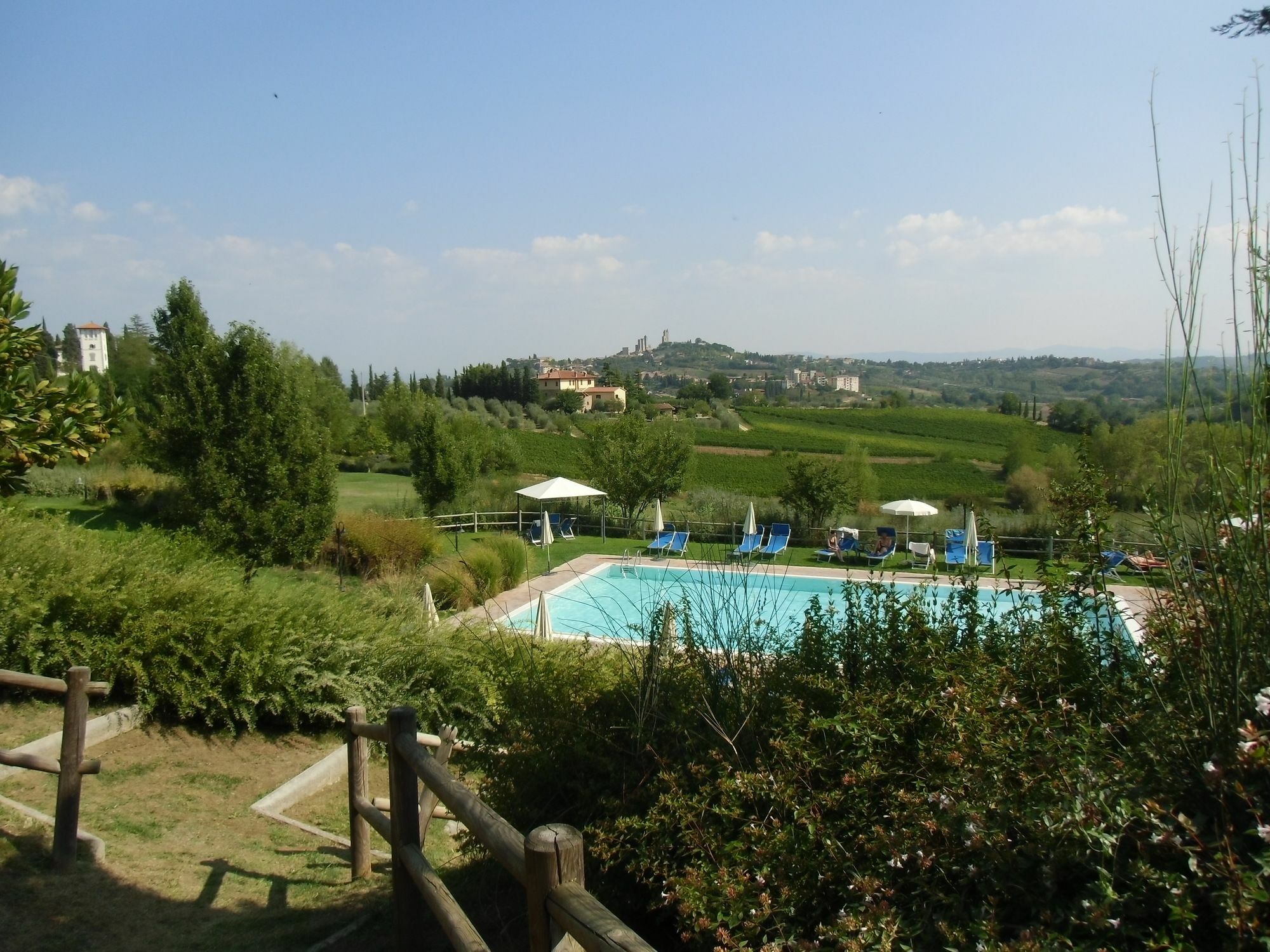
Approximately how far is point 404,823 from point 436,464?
1832 centimetres

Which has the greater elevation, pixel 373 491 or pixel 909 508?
pixel 909 508

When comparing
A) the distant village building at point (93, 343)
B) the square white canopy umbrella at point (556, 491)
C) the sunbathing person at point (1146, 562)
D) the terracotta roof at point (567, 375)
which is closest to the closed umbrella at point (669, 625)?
the sunbathing person at point (1146, 562)

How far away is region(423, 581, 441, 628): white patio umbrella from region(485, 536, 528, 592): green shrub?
401 centimetres

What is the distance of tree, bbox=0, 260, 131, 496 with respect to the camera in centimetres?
556

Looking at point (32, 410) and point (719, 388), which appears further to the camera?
point (719, 388)

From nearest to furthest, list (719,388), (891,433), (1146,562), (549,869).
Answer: (549,869) → (1146,562) → (891,433) → (719,388)

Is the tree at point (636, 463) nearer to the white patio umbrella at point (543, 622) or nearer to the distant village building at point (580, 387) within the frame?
the white patio umbrella at point (543, 622)

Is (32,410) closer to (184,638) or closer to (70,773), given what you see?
(184,638)

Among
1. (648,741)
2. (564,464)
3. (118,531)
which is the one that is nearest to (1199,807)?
(648,741)

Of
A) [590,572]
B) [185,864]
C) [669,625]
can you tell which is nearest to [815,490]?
[590,572]

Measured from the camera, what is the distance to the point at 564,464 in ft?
132

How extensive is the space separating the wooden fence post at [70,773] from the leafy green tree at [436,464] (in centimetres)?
1689

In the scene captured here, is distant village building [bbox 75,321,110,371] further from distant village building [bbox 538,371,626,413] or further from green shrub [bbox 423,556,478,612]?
green shrub [bbox 423,556,478,612]

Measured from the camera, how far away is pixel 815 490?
20.0 m
